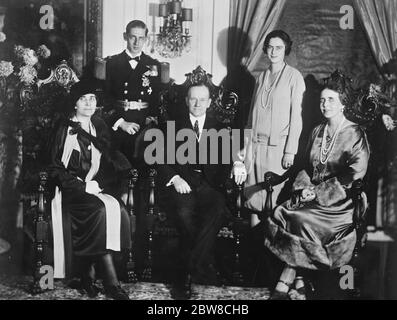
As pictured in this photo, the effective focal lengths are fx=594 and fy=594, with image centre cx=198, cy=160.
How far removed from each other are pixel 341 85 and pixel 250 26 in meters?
0.77

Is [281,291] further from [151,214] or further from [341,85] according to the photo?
[341,85]

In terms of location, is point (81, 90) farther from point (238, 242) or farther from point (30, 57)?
point (238, 242)

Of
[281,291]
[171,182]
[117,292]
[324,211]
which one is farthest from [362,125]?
[117,292]

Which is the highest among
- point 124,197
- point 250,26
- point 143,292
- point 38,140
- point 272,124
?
point 250,26

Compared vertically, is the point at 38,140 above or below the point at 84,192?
above

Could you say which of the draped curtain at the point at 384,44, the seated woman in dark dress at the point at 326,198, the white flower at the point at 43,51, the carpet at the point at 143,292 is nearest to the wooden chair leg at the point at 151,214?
the carpet at the point at 143,292

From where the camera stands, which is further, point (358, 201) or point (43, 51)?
point (43, 51)

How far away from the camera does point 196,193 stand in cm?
421

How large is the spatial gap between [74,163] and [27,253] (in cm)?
74

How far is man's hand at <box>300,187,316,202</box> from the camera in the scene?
420 centimetres

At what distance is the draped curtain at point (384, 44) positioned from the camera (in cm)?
423

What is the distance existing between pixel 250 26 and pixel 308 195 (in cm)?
127

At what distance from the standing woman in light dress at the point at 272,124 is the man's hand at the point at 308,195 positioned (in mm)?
170
